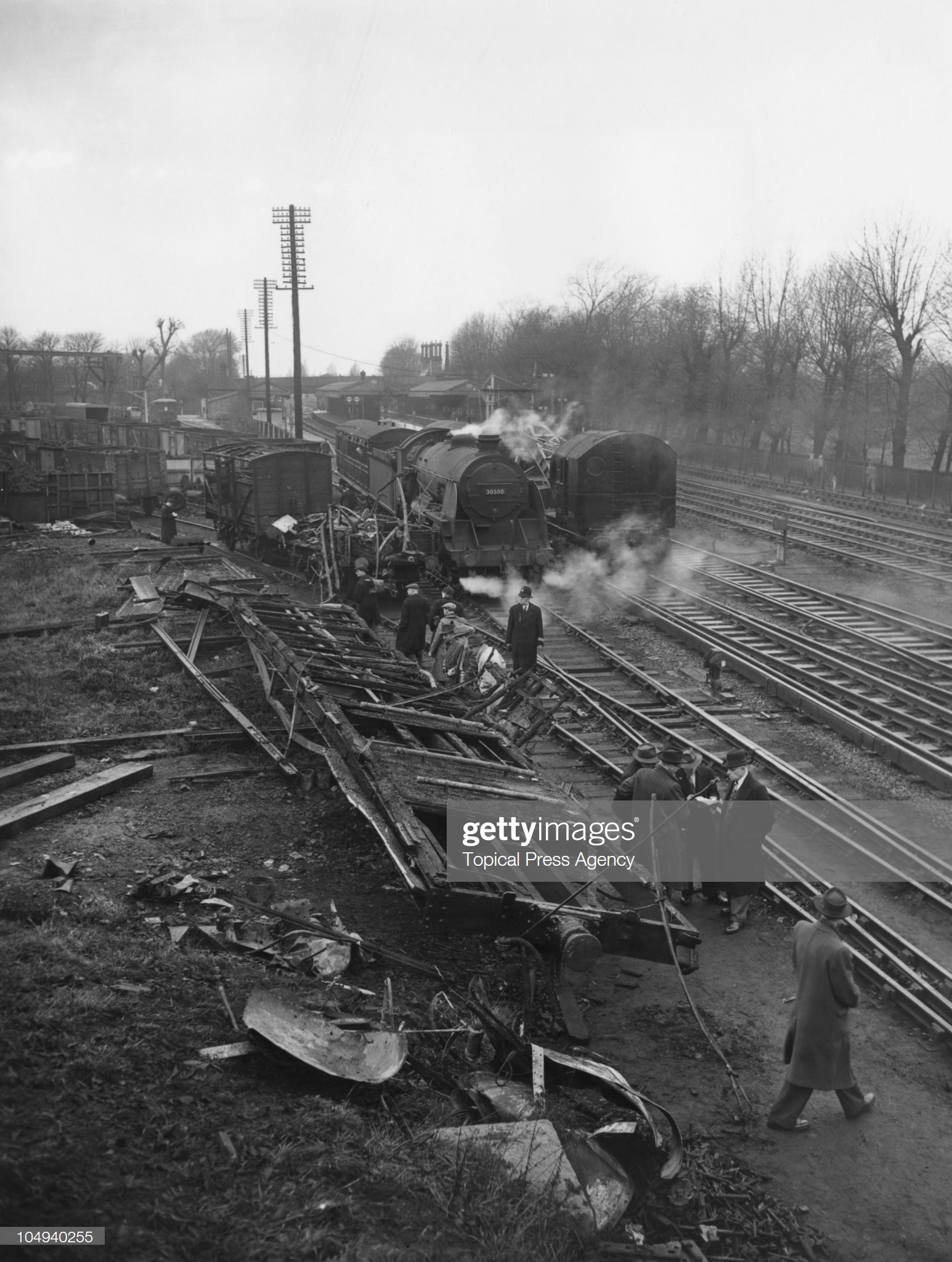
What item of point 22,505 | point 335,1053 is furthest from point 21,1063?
point 22,505

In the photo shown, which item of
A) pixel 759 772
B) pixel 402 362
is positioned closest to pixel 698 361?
pixel 759 772

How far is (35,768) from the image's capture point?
29.9ft

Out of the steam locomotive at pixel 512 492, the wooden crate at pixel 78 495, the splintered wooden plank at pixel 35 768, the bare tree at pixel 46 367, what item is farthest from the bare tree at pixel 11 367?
the splintered wooden plank at pixel 35 768

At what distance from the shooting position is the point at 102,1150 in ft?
13.4

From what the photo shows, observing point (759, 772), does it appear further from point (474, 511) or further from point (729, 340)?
point (729, 340)

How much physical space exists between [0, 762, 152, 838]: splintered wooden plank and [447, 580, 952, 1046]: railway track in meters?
4.33

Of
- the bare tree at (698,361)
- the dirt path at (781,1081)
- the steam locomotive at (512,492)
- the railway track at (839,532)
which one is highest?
the bare tree at (698,361)

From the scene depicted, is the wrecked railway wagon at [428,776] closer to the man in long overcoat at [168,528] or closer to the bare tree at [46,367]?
the man in long overcoat at [168,528]

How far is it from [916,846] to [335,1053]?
19.8 feet

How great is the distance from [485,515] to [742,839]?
12550mm

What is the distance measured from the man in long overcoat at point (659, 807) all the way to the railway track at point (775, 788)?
0.92 metres

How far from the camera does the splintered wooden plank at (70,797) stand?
7.93 meters

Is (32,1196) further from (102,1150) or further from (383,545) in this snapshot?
(383,545)

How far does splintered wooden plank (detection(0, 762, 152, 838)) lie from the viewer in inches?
312
